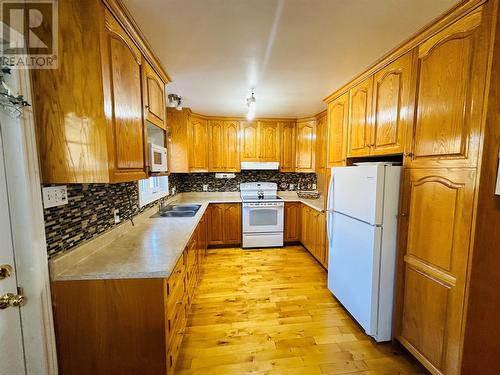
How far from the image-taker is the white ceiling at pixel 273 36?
4.08ft

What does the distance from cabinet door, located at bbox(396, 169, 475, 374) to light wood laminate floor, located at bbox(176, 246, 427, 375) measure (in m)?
0.32

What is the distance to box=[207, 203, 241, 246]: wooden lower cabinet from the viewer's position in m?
3.88

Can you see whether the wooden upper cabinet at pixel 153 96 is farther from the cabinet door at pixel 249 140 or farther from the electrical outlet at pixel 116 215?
the cabinet door at pixel 249 140

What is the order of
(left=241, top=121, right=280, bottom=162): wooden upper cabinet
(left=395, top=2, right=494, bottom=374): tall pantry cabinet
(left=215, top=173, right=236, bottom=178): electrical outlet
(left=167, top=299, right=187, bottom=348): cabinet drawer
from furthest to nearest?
(left=215, top=173, right=236, bottom=178): electrical outlet, (left=241, top=121, right=280, bottom=162): wooden upper cabinet, (left=167, top=299, right=187, bottom=348): cabinet drawer, (left=395, top=2, right=494, bottom=374): tall pantry cabinet

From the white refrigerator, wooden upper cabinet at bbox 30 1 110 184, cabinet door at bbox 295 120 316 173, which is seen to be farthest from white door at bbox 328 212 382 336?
wooden upper cabinet at bbox 30 1 110 184

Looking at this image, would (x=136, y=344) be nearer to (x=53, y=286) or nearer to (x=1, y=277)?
(x=53, y=286)

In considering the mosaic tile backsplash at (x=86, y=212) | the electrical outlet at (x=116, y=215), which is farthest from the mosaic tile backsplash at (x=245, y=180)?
the electrical outlet at (x=116, y=215)

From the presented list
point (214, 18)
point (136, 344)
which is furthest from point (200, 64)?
point (136, 344)

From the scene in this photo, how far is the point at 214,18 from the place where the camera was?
1.33 m

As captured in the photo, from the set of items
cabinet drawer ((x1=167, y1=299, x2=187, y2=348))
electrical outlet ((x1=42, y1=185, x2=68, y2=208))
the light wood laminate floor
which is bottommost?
the light wood laminate floor

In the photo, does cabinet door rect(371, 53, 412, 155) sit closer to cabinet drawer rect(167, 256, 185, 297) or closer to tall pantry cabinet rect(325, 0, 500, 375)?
tall pantry cabinet rect(325, 0, 500, 375)

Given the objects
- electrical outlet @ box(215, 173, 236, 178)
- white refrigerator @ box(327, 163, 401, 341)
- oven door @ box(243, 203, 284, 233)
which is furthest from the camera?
electrical outlet @ box(215, 173, 236, 178)

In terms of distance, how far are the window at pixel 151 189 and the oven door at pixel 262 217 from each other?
1.33 meters

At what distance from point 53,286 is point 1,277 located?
0.72 feet
